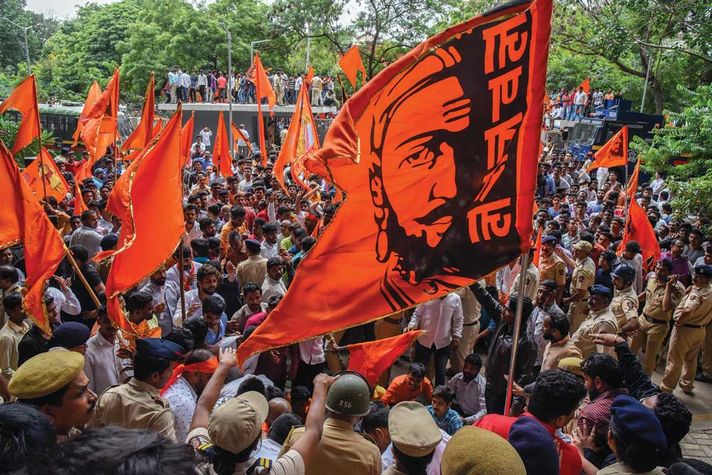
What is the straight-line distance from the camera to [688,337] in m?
6.91

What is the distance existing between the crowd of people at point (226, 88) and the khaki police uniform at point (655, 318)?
23.6 m

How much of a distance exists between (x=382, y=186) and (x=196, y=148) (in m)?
19.7

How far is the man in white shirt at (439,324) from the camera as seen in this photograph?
6.39 m

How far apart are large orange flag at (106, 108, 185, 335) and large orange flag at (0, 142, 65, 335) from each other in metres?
0.70

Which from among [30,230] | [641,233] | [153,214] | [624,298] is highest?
[153,214]

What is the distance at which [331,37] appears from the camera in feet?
92.5

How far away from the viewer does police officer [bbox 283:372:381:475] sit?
2.94 meters

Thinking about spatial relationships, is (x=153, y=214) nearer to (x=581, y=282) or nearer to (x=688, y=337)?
(x=581, y=282)

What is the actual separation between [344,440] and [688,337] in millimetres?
5496

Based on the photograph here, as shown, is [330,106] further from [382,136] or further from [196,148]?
[382,136]

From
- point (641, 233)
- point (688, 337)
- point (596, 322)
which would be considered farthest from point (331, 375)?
point (641, 233)

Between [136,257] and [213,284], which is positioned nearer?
[136,257]

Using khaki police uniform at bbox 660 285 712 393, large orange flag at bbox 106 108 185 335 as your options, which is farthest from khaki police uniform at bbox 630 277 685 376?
large orange flag at bbox 106 108 185 335

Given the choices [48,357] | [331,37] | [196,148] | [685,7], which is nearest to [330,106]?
[331,37]
